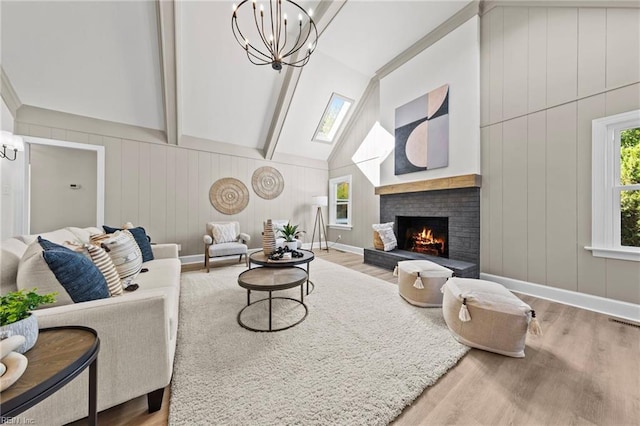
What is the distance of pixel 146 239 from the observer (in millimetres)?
2850

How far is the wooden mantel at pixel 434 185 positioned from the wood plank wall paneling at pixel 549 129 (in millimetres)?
234

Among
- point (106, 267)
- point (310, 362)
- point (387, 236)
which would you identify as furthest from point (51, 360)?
point (387, 236)

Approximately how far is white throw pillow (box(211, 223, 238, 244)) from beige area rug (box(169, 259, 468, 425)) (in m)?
1.75

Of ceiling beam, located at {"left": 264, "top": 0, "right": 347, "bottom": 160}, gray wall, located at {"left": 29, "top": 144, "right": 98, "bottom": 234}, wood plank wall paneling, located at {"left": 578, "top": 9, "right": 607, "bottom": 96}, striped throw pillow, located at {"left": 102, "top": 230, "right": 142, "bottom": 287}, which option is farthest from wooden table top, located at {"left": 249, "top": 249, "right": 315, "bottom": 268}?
gray wall, located at {"left": 29, "top": 144, "right": 98, "bottom": 234}

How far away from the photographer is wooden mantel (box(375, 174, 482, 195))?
3297 mm

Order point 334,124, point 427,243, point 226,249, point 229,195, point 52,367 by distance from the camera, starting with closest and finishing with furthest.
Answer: point 52,367 → point 226,249 → point 427,243 → point 229,195 → point 334,124

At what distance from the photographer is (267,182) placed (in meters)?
5.52

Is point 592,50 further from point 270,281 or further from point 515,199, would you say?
point 270,281

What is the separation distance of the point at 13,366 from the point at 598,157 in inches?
174

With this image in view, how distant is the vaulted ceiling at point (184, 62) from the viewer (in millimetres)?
2868

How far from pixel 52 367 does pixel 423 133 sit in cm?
465

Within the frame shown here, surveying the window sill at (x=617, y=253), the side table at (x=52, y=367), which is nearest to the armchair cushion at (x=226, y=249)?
the side table at (x=52, y=367)

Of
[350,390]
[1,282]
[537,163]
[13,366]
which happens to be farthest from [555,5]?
[1,282]

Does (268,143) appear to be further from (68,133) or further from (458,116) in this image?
(458,116)
